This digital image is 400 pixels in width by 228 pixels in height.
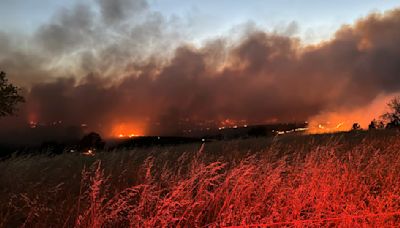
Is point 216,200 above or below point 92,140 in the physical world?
below

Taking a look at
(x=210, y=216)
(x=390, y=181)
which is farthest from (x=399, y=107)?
(x=210, y=216)

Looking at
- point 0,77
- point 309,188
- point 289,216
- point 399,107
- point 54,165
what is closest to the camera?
point 289,216

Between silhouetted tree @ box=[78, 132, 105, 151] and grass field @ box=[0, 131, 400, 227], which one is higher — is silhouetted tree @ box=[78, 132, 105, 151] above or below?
above

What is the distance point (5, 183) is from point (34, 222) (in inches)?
133

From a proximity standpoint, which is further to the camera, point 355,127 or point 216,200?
point 355,127

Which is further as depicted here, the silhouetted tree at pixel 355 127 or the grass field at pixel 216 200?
the silhouetted tree at pixel 355 127

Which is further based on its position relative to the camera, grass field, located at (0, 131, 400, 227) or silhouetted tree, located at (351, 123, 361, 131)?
silhouetted tree, located at (351, 123, 361, 131)

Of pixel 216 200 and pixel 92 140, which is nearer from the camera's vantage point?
pixel 216 200

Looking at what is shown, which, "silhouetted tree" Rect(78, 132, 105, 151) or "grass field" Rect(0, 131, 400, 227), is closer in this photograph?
"grass field" Rect(0, 131, 400, 227)

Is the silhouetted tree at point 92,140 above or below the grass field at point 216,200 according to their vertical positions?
above

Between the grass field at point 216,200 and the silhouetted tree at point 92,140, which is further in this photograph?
the silhouetted tree at point 92,140

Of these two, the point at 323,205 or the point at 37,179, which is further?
the point at 37,179

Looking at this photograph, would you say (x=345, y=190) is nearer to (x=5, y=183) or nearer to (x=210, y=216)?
(x=210, y=216)

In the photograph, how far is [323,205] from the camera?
6.96 meters
